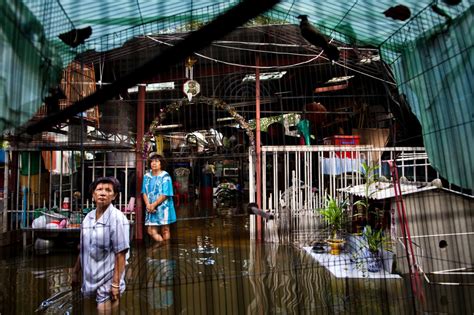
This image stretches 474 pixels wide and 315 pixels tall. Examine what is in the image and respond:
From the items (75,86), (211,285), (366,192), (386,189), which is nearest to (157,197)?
(211,285)

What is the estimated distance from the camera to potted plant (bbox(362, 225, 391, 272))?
4.62 m

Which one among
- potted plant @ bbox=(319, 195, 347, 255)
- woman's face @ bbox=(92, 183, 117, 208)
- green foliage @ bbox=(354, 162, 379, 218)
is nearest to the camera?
woman's face @ bbox=(92, 183, 117, 208)

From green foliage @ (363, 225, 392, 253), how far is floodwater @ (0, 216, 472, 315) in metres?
0.46

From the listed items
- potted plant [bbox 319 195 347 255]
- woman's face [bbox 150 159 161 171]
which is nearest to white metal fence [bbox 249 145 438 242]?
potted plant [bbox 319 195 347 255]

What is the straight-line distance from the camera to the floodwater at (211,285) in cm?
368

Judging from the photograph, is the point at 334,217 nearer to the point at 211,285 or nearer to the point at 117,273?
the point at 211,285

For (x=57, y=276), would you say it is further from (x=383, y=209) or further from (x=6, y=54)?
(x=383, y=209)

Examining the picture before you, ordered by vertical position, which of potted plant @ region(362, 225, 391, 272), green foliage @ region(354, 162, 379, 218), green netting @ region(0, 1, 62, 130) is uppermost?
green netting @ region(0, 1, 62, 130)

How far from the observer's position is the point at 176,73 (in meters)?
6.59

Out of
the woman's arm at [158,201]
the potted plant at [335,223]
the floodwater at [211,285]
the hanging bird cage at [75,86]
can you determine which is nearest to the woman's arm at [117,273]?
the floodwater at [211,285]

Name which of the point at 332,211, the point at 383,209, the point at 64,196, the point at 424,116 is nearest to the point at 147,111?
the point at 64,196

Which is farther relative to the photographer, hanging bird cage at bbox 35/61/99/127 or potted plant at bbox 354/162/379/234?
potted plant at bbox 354/162/379/234

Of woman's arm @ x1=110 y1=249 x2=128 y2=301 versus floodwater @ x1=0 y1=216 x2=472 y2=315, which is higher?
woman's arm @ x1=110 y1=249 x2=128 y2=301

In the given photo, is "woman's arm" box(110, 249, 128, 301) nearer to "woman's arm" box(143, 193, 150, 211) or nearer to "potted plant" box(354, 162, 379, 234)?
"woman's arm" box(143, 193, 150, 211)
